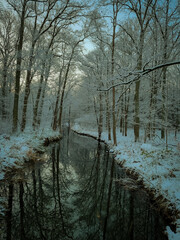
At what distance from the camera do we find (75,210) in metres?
4.00

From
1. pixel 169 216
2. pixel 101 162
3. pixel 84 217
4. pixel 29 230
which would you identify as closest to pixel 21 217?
pixel 29 230

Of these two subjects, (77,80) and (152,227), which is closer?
(152,227)

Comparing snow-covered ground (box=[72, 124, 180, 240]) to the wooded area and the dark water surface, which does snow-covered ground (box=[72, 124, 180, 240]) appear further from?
the wooded area

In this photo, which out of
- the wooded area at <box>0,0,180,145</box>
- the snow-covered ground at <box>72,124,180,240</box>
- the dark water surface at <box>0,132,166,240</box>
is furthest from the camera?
the wooded area at <box>0,0,180,145</box>

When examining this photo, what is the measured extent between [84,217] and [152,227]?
187 centimetres

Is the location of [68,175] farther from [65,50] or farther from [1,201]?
[65,50]

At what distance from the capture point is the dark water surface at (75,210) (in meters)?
3.22

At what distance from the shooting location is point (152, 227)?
11.6ft

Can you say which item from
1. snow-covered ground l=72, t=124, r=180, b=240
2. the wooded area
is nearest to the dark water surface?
snow-covered ground l=72, t=124, r=180, b=240

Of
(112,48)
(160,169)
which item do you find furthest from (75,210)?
(112,48)

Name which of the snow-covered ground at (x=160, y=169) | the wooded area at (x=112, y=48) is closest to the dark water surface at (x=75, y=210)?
the snow-covered ground at (x=160, y=169)

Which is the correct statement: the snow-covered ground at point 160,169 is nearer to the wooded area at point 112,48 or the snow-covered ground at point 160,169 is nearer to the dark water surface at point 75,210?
the dark water surface at point 75,210

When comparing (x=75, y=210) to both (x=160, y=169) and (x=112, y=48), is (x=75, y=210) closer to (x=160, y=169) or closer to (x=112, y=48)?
(x=160, y=169)

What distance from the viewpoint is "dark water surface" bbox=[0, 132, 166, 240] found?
322cm
